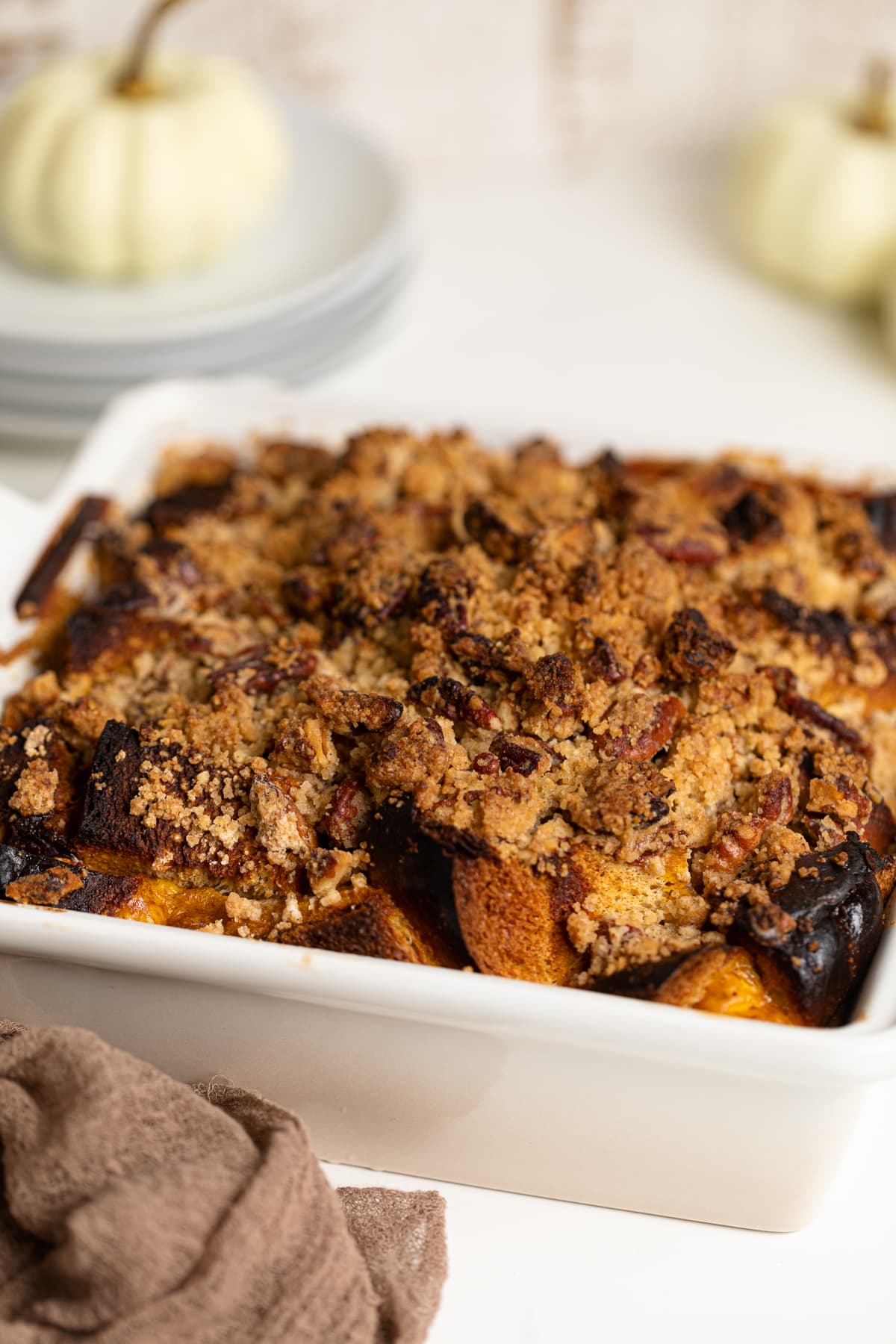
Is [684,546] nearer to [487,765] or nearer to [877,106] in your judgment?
[487,765]

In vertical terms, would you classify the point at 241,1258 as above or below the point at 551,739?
below

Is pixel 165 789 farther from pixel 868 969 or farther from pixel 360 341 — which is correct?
pixel 360 341

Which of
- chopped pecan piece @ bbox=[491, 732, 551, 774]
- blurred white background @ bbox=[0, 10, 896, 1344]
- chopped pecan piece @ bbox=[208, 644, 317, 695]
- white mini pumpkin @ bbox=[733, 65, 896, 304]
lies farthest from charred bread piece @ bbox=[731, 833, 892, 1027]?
white mini pumpkin @ bbox=[733, 65, 896, 304]

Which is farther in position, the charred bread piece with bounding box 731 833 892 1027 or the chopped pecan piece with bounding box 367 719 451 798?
the chopped pecan piece with bounding box 367 719 451 798

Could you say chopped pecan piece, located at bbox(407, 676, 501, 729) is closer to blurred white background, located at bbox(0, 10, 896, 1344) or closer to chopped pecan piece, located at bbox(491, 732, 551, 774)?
chopped pecan piece, located at bbox(491, 732, 551, 774)

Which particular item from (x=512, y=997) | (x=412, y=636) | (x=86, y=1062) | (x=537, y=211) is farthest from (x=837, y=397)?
(x=86, y=1062)

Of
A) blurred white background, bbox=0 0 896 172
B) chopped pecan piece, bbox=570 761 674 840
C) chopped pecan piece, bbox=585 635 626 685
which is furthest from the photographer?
blurred white background, bbox=0 0 896 172

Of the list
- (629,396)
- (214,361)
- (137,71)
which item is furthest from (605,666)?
(137,71)
